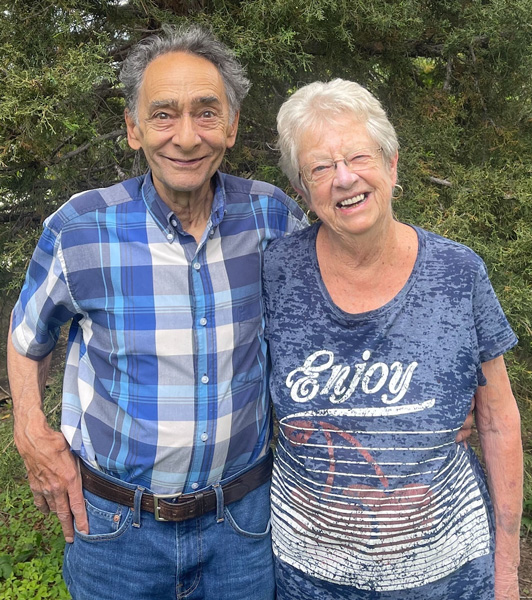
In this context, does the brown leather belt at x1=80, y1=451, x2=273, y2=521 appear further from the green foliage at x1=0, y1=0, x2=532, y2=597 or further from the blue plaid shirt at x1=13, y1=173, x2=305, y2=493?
the green foliage at x1=0, y1=0, x2=532, y2=597

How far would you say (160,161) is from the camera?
181 cm

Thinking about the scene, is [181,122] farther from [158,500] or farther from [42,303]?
[158,500]

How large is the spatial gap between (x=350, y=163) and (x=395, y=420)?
2.46ft

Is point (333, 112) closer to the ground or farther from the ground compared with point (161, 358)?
farther from the ground

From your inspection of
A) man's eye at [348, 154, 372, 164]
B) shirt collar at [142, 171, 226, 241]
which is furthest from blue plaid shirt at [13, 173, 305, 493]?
man's eye at [348, 154, 372, 164]

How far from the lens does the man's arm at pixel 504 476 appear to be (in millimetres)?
1815

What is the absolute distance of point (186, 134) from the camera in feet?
5.77

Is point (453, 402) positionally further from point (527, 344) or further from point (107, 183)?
point (107, 183)

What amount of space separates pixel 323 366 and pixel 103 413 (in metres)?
0.72

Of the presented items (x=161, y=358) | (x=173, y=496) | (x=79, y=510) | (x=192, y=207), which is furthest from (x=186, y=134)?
(x=79, y=510)

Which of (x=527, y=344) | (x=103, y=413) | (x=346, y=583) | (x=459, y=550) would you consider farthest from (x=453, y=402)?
(x=527, y=344)

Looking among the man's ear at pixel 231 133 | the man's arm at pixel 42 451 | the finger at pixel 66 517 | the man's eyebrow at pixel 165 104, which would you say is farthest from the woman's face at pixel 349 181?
the finger at pixel 66 517

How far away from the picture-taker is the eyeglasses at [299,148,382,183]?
169cm

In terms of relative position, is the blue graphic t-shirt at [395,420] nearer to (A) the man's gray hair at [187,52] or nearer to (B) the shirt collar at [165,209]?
(B) the shirt collar at [165,209]
